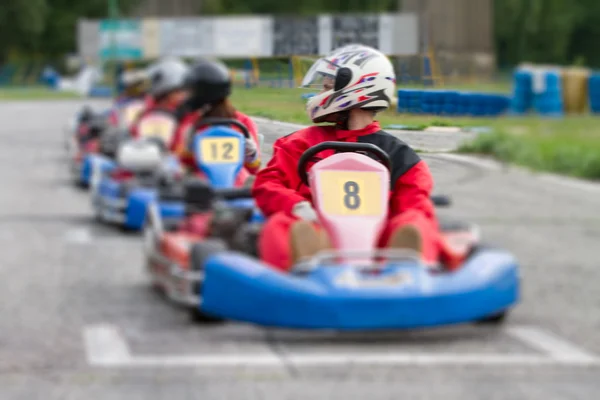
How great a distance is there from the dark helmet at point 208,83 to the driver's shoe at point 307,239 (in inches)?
40.1

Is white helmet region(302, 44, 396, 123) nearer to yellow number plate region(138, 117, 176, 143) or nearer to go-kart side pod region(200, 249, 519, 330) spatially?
go-kart side pod region(200, 249, 519, 330)

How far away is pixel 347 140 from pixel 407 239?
0.33 metres

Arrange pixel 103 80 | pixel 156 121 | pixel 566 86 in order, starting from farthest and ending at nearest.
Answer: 1. pixel 103 80
2. pixel 566 86
3. pixel 156 121

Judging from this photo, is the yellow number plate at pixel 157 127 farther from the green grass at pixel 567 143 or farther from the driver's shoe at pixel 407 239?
the green grass at pixel 567 143

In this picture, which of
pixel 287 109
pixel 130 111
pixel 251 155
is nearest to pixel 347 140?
pixel 287 109

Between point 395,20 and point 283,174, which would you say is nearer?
point 283,174

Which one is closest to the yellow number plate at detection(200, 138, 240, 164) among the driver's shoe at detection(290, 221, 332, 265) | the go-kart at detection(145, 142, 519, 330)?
the go-kart at detection(145, 142, 519, 330)

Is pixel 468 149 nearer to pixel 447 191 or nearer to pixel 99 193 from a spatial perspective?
pixel 447 191

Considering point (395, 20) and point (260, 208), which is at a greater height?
point (395, 20)

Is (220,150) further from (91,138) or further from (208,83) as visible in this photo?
(91,138)

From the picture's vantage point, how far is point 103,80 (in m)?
160

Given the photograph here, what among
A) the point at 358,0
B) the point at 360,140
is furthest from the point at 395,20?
the point at 358,0

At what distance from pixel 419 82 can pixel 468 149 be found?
10.2 inches

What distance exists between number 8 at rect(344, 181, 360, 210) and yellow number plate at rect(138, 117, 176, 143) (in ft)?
138
